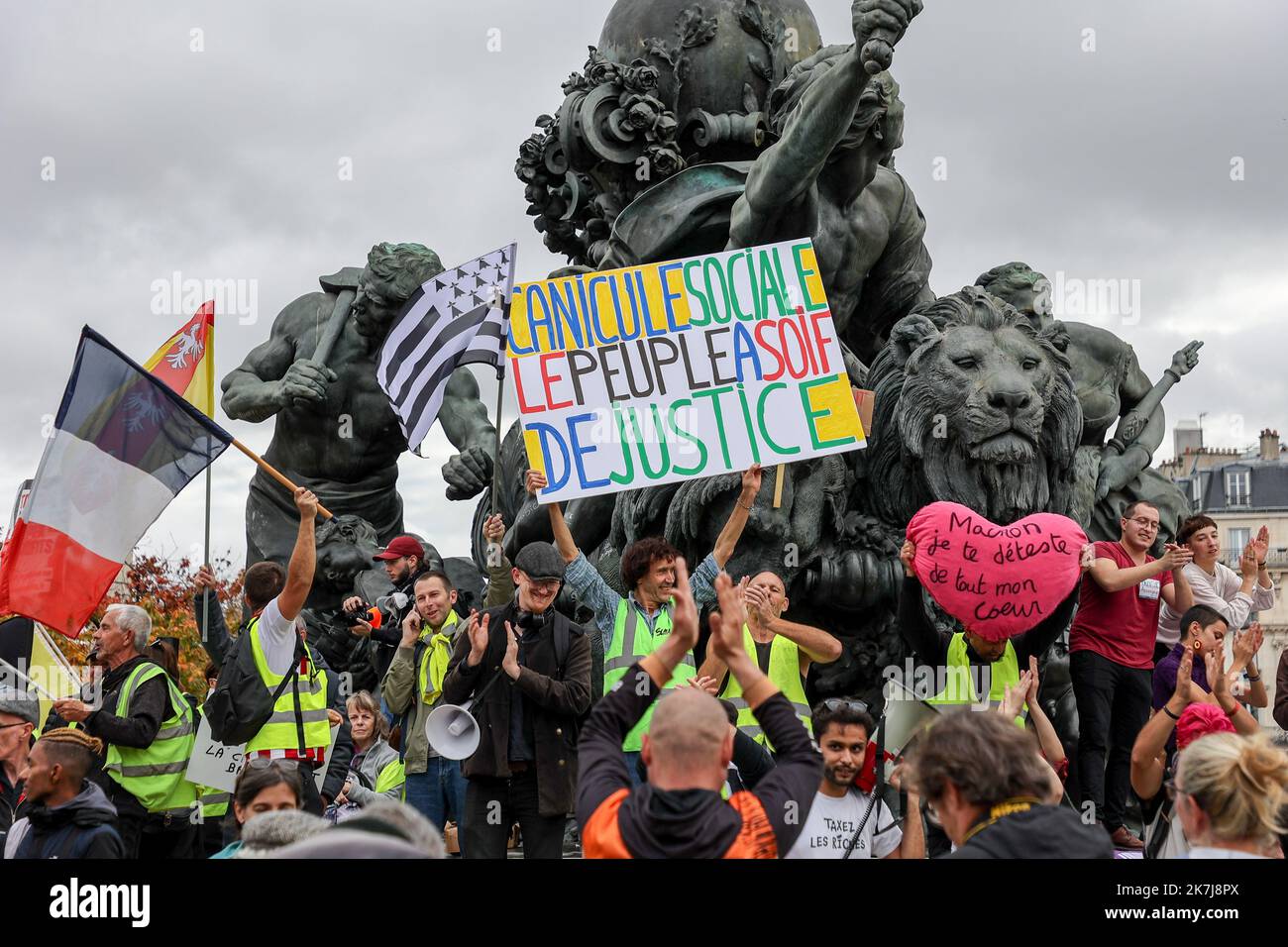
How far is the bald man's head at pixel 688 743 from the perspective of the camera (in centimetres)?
401

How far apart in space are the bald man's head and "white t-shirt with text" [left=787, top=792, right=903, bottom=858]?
1677 mm

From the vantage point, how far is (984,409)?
8.74m

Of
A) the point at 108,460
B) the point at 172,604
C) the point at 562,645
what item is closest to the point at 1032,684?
the point at 562,645

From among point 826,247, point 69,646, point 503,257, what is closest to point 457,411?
point 503,257

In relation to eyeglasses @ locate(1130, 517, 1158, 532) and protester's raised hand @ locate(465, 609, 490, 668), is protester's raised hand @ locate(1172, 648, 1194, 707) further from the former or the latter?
protester's raised hand @ locate(465, 609, 490, 668)

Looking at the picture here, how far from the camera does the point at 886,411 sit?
929cm

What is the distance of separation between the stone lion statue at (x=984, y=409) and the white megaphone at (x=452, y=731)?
310 centimetres

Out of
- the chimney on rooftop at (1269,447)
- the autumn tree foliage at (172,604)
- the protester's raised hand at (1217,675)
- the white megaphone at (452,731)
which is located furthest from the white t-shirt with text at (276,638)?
the chimney on rooftop at (1269,447)

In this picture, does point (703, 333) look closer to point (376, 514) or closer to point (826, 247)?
point (826, 247)

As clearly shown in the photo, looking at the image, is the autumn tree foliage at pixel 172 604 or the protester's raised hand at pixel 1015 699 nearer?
the protester's raised hand at pixel 1015 699

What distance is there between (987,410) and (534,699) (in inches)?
120

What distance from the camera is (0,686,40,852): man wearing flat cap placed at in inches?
277

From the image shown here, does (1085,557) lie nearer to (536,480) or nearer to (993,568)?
(993,568)

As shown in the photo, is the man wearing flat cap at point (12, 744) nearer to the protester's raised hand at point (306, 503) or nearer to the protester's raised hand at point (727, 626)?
the protester's raised hand at point (306, 503)
